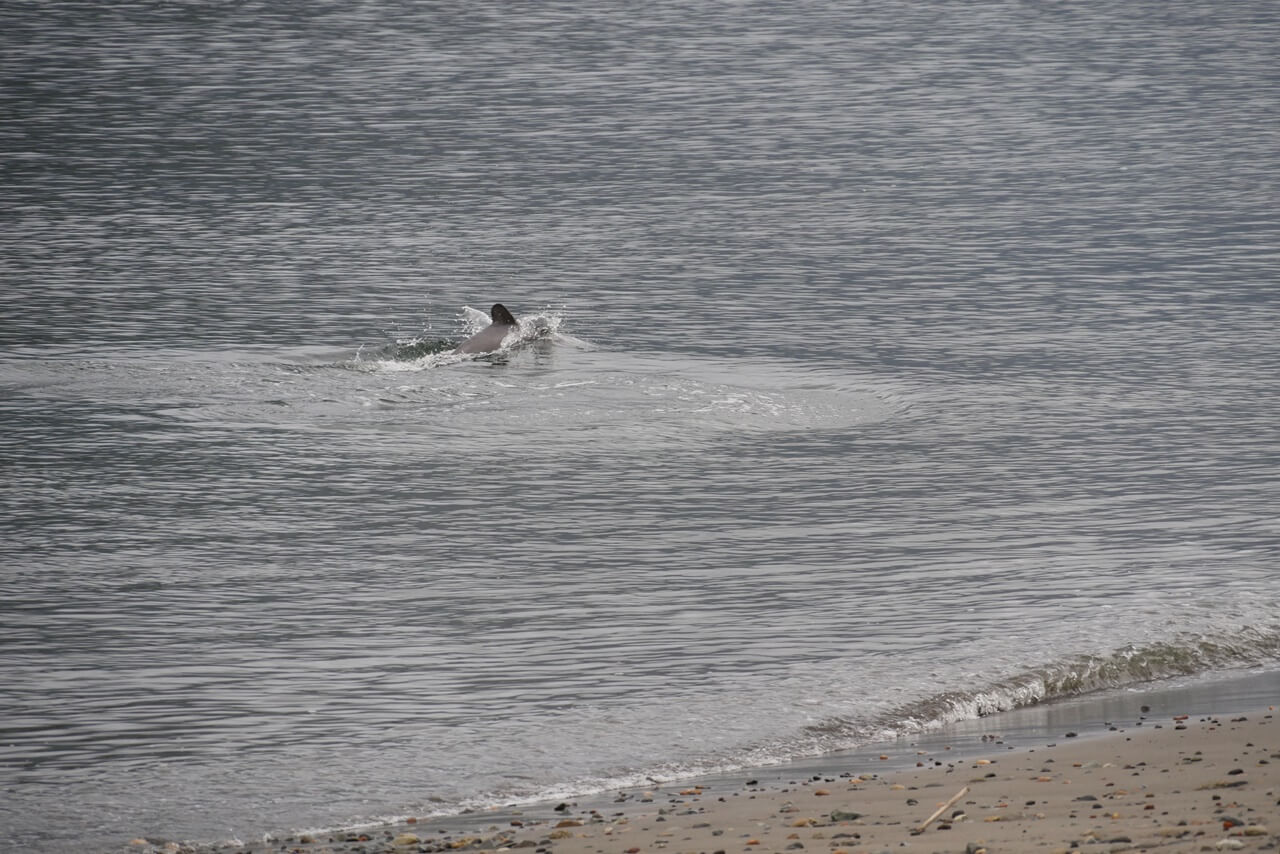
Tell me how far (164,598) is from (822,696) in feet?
12.5

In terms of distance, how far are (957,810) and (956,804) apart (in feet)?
0.32

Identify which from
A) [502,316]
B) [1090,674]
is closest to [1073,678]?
[1090,674]

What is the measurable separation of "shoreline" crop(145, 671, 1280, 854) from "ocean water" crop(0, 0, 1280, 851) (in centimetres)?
31

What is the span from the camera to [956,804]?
279 inches

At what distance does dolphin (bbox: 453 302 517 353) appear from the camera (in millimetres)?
18094

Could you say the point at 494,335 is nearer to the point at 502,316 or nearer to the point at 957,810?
the point at 502,316

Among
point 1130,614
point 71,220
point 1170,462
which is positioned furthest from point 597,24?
point 1130,614

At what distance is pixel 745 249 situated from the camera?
78.4 feet

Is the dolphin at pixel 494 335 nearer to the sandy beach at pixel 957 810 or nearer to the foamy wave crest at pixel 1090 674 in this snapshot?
the foamy wave crest at pixel 1090 674

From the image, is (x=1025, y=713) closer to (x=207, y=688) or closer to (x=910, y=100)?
(x=207, y=688)

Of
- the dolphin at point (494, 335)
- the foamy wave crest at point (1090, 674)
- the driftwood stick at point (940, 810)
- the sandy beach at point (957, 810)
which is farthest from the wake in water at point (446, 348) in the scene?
the driftwood stick at point (940, 810)

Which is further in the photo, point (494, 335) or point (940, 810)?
point (494, 335)

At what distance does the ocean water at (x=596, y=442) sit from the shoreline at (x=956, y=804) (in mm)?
310

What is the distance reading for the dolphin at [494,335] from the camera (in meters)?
18.1
